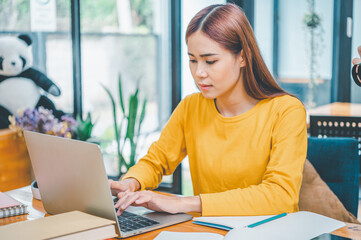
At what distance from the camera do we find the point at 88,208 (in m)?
1.24

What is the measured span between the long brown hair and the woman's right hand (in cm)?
52

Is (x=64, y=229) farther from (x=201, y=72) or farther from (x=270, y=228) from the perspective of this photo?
(x=201, y=72)

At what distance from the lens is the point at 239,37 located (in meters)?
1.62

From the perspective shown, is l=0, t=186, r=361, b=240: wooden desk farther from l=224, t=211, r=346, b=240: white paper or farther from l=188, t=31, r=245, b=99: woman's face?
l=188, t=31, r=245, b=99: woman's face

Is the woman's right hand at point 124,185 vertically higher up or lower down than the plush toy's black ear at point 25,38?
lower down

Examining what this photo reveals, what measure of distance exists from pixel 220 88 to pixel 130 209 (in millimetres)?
510

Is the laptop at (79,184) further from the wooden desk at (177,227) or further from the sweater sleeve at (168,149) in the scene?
the sweater sleeve at (168,149)

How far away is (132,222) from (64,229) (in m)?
0.25

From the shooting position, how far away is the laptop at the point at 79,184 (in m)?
1.16

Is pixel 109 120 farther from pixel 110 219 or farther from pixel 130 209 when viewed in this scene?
pixel 110 219

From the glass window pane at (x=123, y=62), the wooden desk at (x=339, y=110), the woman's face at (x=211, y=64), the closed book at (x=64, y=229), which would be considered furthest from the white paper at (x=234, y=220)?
the glass window pane at (x=123, y=62)

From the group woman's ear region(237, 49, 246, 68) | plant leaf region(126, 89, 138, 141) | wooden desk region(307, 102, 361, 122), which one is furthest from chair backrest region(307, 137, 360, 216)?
plant leaf region(126, 89, 138, 141)

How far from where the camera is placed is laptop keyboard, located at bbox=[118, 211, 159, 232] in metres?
1.28

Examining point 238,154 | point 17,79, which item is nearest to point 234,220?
point 238,154
